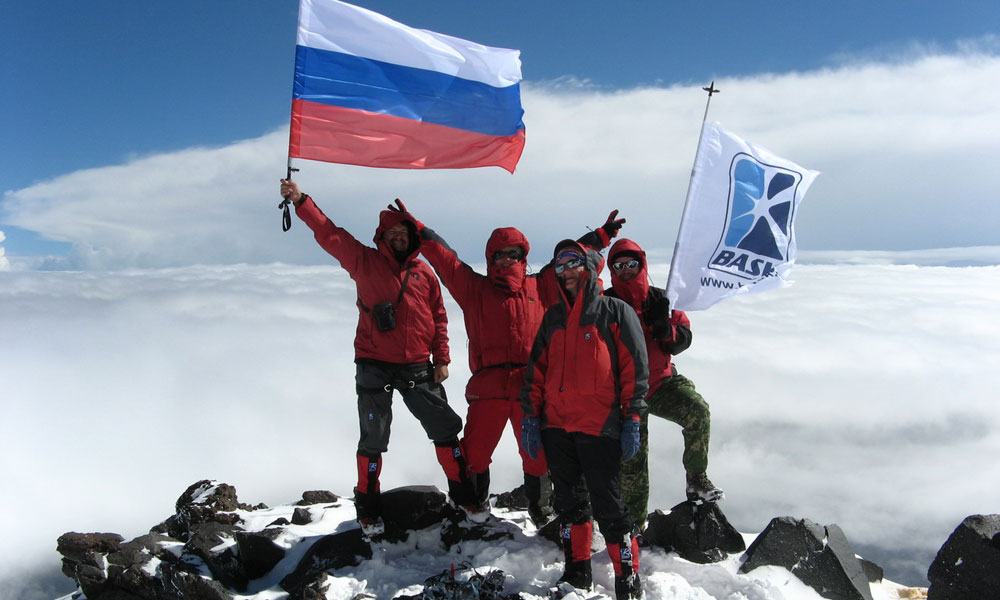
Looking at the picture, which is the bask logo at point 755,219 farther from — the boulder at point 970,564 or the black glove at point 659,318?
the boulder at point 970,564

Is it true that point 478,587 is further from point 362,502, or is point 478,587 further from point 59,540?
point 59,540

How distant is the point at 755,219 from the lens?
6.57 metres

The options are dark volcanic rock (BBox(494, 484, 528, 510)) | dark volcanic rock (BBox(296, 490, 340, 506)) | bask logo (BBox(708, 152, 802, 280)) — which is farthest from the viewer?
dark volcanic rock (BBox(296, 490, 340, 506))

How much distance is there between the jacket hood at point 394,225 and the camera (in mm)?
6016

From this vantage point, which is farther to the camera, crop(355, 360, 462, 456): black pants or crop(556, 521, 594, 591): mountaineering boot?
crop(355, 360, 462, 456): black pants

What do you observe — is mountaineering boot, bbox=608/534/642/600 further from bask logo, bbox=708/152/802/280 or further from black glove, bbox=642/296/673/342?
bask logo, bbox=708/152/802/280

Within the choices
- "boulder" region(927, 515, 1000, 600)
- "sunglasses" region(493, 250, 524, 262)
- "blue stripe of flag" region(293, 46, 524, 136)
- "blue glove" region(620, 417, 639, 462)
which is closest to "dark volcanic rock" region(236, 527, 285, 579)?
"sunglasses" region(493, 250, 524, 262)

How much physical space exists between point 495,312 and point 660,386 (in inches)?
68.4

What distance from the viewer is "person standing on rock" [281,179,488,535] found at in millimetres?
5828

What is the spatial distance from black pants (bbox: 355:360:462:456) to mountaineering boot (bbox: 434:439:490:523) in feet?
0.39

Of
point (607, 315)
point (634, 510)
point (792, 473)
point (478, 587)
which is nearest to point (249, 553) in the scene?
point (478, 587)

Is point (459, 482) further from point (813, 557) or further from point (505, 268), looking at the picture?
point (813, 557)

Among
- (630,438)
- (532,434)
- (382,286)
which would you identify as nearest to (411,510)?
(532,434)

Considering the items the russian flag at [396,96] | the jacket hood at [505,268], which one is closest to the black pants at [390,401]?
the jacket hood at [505,268]
